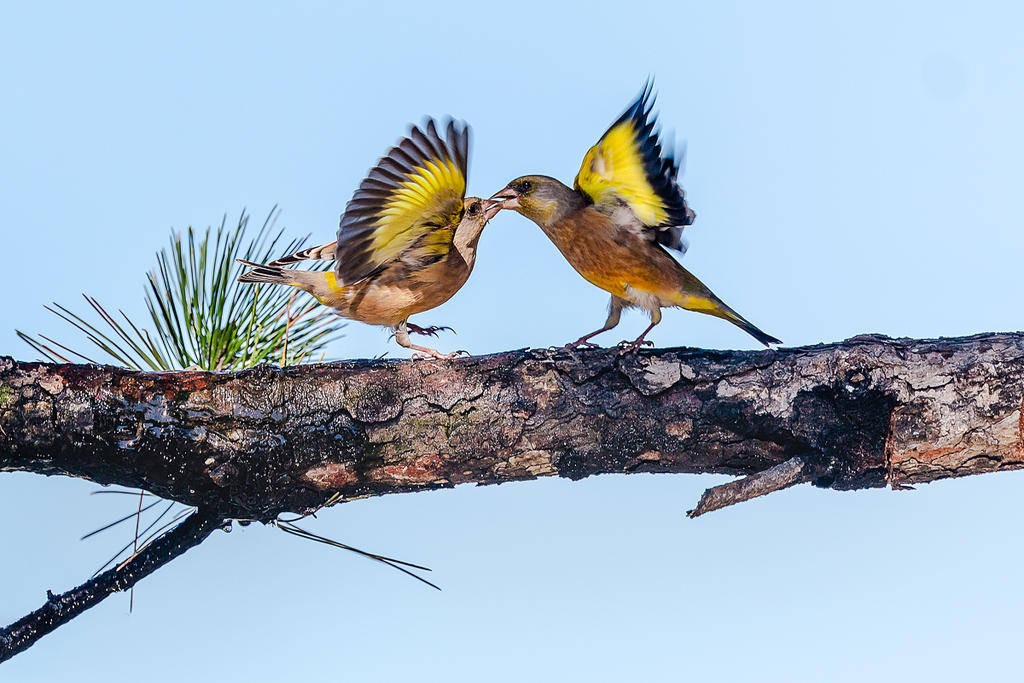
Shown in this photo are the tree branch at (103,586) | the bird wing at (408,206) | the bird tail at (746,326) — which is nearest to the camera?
the bird wing at (408,206)

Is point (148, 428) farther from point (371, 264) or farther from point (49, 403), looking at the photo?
point (371, 264)

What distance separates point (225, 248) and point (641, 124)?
1.30 m

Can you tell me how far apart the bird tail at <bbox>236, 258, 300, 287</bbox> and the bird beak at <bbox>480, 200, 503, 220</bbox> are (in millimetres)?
558

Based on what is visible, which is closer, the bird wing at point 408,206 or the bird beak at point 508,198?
the bird wing at point 408,206

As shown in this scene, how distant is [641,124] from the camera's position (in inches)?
104

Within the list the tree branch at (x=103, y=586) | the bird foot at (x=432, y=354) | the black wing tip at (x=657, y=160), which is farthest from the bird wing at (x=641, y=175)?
the tree branch at (x=103, y=586)

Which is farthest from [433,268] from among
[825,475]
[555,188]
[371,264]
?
[825,475]

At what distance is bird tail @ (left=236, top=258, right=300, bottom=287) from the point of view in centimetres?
267

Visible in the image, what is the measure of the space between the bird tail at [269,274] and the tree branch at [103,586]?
662 millimetres

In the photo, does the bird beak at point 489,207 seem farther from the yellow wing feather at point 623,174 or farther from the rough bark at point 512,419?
the rough bark at point 512,419

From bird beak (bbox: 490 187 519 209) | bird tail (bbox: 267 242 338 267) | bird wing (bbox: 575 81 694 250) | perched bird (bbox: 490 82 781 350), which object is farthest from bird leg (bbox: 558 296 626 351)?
bird tail (bbox: 267 242 338 267)

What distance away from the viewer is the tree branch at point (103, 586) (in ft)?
8.15

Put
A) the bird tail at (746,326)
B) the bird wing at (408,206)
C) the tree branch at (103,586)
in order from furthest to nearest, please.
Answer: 1. the bird tail at (746,326)
2. the tree branch at (103,586)
3. the bird wing at (408,206)

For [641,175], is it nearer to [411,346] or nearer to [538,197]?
[538,197]
